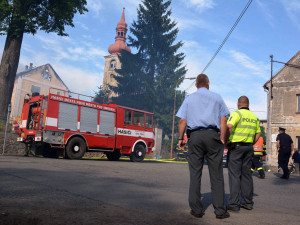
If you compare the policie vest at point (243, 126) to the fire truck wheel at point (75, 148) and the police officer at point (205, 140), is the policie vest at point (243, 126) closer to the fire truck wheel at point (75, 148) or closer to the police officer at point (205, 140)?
the police officer at point (205, 140)

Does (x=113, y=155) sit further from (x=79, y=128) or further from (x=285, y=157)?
(x=285, y=157)

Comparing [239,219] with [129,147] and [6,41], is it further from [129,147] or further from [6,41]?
[6,41]

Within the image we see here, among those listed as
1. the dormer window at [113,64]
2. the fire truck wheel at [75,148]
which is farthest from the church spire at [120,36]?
the fire truck wheel at [75,148]

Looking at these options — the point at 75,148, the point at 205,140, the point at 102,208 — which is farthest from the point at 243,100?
the point at 75,148

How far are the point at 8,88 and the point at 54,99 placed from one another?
6221mm

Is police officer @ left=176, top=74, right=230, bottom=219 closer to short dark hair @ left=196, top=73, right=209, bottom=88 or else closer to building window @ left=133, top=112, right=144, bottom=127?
short dark hair @ left=196, top=73, right=209, bottom=88

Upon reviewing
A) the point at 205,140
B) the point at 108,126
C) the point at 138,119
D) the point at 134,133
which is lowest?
the point at 205,140

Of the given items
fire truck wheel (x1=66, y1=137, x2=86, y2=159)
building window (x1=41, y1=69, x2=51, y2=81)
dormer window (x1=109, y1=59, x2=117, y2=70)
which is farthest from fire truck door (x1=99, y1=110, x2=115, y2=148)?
dormer window (x1=109, y1=59, x2=117, y2=70)

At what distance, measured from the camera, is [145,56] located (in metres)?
42.7

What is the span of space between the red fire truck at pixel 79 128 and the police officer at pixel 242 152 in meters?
9.02

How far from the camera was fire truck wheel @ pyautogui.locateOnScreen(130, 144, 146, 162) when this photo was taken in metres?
15.1

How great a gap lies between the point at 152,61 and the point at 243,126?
3830 centimetres

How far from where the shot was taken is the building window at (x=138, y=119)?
611 inches

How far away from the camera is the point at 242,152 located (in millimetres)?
4570
